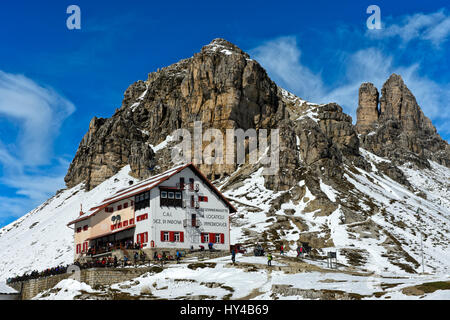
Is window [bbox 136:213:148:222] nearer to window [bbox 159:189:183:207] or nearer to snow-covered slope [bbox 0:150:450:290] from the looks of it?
window [bbox 159:189:183:207]

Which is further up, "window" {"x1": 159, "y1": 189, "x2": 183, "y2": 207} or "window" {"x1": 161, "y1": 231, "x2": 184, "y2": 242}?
"window" {"x1": 159, "y1": 189, "x2": 183, "y2": 207}

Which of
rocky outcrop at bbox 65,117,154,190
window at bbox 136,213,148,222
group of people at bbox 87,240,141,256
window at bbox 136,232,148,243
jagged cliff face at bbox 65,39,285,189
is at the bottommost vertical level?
group of people at bbox 87,240,141,256

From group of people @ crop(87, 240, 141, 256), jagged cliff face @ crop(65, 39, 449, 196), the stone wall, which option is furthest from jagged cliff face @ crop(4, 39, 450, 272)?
the stone wall

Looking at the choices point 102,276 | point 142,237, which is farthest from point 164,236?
point 102,276

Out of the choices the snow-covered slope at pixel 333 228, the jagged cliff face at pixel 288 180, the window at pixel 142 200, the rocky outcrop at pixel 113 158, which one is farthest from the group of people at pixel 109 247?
the rocky outcrop at pixel 113 158

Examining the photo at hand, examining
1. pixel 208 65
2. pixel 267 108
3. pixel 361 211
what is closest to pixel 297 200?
pixel 361 211

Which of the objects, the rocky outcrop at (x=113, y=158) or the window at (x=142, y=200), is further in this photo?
the rocky outcrop at (x=113, y=158)

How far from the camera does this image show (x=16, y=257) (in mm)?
135750

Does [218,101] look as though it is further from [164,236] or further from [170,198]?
[164,236]

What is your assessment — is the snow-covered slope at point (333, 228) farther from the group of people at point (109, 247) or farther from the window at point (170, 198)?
the group of people at point (109, 247)

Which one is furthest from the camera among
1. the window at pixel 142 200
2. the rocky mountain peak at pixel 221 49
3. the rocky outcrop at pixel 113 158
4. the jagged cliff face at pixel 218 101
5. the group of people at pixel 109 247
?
the rocky mountain peak at pixel 221 49

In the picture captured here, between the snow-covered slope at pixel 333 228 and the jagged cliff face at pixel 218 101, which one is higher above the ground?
the jagged cliff face at pixel 218 101
